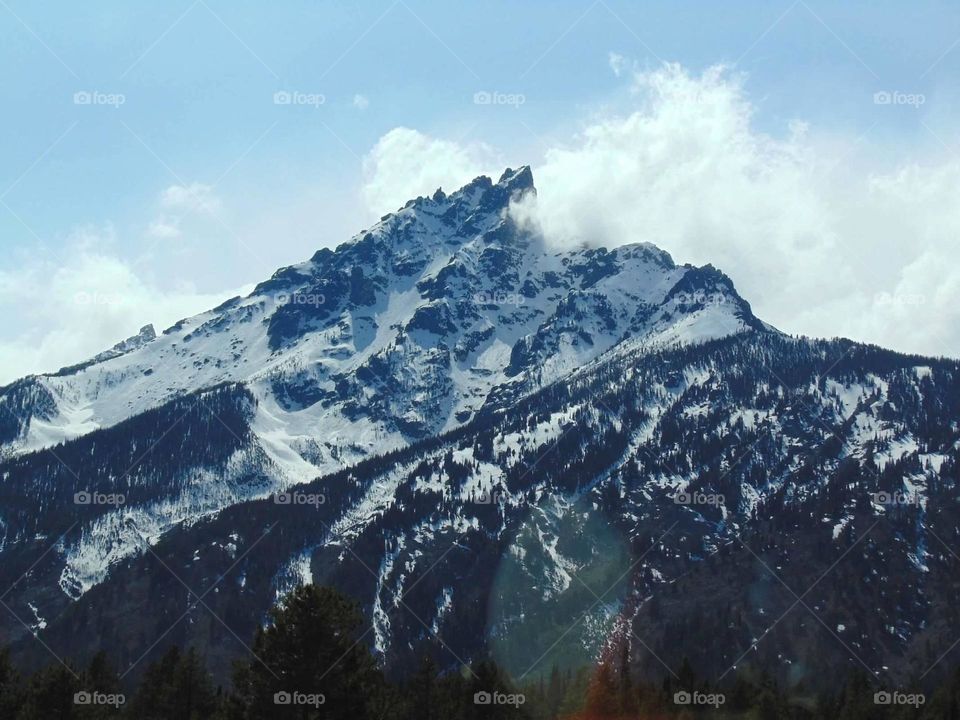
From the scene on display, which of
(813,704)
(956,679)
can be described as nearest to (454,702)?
(956,679)

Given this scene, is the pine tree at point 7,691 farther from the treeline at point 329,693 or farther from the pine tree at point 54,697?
the pine tree at point 54,697

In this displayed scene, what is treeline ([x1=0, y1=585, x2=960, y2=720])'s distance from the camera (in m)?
41.2

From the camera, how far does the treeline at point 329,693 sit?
41156mm

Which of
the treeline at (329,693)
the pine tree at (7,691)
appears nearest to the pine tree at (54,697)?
the treeline at (329,693)

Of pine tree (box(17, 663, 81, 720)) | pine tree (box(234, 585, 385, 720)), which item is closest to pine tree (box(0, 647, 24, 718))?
pine tree (box(17, 663, 81, 720))

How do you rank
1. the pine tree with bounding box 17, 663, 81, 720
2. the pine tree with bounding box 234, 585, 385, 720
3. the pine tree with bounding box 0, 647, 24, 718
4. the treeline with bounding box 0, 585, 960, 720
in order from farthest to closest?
the pine tree with bounding box 17, 663, 81, 720 < the pine tree with bounding box 0, 647, 24, 718 < the treeline with bounding box 0, 585, 960, 720 < the pine tree with bounding box 234, 585, 385, 720

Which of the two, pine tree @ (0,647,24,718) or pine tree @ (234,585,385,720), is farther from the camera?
pine tree @ (0,647,24,718)

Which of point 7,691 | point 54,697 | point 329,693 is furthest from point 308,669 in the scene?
point 54,697

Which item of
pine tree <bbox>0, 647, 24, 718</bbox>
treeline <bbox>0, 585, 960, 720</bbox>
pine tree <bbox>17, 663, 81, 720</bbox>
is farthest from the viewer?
pine tree <bbox>17, 663, 81, 720</bbox>

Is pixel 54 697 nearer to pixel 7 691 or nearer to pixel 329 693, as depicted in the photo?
pixel 7 691

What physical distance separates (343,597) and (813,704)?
373ft

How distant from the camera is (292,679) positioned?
135 ft

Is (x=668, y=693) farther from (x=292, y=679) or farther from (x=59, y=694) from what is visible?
(x=292, y=679)

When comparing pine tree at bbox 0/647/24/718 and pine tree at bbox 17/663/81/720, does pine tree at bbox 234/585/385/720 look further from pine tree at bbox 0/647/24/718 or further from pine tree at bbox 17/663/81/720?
pine tree at bbox 17/663/81/720
